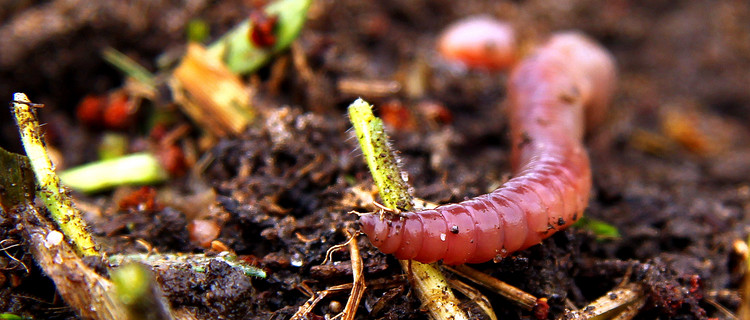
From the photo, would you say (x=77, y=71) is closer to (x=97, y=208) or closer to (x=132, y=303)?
(x=97, y=208)

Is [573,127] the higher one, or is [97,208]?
[97,208]

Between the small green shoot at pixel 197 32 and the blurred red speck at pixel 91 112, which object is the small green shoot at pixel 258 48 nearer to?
the small green shoot at pixel 197 32

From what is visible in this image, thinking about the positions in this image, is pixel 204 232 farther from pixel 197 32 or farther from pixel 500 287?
pixel 197 32

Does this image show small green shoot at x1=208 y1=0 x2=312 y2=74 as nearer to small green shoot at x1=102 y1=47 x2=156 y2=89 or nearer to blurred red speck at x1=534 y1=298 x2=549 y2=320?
small green shoot at x1=102 y1=47 x2=156 y2=89

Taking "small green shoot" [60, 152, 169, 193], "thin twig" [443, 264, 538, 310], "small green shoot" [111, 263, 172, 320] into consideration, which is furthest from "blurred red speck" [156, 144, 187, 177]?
"thin twig" [443, 264, 538, 310]

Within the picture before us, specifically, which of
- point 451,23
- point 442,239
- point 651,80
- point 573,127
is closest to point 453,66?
point 451,23
